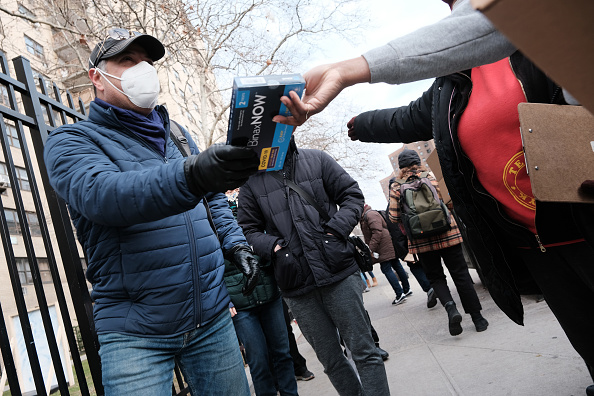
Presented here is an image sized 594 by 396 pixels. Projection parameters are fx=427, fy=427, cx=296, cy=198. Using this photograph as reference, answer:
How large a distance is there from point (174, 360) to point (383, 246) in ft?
21.4

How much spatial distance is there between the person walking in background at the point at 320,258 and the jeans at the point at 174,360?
32.2 inches

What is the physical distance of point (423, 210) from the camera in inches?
199

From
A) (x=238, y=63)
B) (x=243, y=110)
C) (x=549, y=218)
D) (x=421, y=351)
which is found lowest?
(x=421, y=351)

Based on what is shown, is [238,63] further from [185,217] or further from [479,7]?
[479,7]

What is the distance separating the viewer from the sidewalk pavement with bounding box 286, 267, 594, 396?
9.44 feet

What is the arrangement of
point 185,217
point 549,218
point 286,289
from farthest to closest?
1. point 286,289
2. point 185,217
3. point 549,218

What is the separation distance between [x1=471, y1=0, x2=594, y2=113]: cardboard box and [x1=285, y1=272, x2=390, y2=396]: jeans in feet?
8.00

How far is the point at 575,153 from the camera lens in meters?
1.53

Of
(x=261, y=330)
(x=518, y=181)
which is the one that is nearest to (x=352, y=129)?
(x=518, y=181)

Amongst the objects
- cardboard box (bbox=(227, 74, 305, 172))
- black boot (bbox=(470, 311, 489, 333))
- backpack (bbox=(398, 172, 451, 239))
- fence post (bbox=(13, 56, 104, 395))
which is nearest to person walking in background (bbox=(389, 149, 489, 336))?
black boot (bbox=(470, 311, 489, 333))

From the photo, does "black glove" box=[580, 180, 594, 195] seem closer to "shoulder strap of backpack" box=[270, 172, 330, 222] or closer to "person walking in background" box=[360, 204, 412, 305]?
"shoulder strap of backpack" box=[270, 172, 330, 222]

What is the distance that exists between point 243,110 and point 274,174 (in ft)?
5.97

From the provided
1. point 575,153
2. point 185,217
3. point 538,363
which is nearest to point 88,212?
point 185,217

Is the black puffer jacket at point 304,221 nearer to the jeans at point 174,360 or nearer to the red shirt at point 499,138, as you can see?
the jeans at point 174,360
